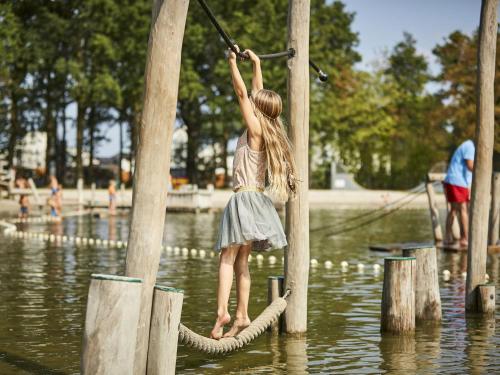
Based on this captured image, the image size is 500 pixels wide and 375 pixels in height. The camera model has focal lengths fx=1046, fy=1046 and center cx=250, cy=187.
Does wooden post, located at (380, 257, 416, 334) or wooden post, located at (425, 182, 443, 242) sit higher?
wooden post, located at (425, 182, 443, 242)

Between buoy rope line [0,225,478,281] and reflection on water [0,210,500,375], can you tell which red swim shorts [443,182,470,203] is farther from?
buoy rope line [0,225,478,281]

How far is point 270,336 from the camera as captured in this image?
9.77 m

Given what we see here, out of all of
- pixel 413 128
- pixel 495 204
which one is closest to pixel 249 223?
pixel 495 204

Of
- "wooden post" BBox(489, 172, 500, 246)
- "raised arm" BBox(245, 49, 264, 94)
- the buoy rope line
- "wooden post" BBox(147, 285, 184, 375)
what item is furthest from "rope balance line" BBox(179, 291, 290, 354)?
"wooden post" BBox(489, 172, 500, 246)

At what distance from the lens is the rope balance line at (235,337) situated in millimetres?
7785

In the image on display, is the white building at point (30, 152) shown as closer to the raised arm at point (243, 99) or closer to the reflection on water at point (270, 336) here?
the reflection on water at point (270, 336)

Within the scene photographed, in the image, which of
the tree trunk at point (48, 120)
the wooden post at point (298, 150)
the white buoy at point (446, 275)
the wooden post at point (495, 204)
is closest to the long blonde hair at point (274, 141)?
the wooden post at point (298, 150)

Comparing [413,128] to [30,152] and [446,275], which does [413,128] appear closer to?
[30,152]

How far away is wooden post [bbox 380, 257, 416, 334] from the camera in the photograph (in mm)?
9656

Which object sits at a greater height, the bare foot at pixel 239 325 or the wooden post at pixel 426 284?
the wooden post at pixel 426 284

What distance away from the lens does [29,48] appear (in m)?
64.9

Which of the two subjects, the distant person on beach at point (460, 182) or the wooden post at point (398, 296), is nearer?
the wooden post at point (398, 296)

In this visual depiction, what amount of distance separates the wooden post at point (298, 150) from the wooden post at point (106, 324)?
3455 mm

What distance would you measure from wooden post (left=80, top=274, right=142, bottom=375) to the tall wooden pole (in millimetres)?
660
